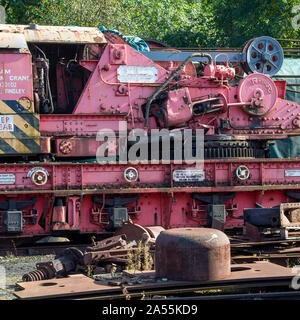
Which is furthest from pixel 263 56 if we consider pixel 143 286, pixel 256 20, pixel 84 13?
pixel 84 13

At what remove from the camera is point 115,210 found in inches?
440

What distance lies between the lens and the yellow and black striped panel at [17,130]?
36.2 ft

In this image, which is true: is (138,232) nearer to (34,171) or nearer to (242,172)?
(34,171)

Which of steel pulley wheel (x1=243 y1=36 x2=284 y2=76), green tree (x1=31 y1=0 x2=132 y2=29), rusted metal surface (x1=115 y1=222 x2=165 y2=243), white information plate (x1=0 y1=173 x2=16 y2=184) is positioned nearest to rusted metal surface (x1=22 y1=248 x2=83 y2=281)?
rusted metal surface (x1=115 y1=222 x2=165 y2=243)

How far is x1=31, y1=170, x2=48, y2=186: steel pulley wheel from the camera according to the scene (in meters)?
10.9

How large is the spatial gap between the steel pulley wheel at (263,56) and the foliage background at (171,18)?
874 centimetres

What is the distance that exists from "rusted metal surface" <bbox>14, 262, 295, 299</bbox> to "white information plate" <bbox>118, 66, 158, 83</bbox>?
610cm

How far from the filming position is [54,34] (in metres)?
11.6

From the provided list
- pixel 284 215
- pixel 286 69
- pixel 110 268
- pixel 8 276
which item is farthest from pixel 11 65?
pixel 286 69

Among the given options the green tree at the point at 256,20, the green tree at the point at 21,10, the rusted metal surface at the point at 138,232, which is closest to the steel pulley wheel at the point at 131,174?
the rusted metal surface at the point at 138,232

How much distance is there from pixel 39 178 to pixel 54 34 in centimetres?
288

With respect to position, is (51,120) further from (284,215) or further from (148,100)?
(284,215)

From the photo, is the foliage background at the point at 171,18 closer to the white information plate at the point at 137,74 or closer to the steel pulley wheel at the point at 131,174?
the white information plate at the point at 137,74

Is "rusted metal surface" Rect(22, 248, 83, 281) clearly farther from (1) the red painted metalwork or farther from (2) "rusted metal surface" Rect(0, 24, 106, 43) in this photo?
(2) "rusted metal surface" Rect(0, 24, 106, 43)
